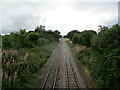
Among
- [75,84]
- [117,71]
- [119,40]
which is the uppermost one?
[119,40]

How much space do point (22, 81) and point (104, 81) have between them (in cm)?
619

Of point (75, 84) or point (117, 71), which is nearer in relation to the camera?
point (117, 71)

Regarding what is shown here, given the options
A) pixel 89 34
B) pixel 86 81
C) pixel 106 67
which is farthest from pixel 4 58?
pixel 89 34

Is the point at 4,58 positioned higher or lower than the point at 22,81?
higher

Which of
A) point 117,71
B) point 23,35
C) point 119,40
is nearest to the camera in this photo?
point 117,71

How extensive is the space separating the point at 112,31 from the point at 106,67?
2.84 metres

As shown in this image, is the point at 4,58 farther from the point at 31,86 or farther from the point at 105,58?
the point at 105,58

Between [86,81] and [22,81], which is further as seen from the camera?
[86,81]

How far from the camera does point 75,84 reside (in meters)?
13.1

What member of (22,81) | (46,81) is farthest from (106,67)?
(22,81)

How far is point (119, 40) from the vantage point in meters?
12.0

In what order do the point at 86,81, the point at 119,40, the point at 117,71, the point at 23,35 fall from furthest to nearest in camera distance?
the point at 23,35, the point at 86,81, the point at 119,40, the point at 117,71

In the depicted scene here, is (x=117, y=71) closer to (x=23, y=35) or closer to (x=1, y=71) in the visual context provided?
(x=1, y=71)

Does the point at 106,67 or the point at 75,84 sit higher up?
the point at 106,67
